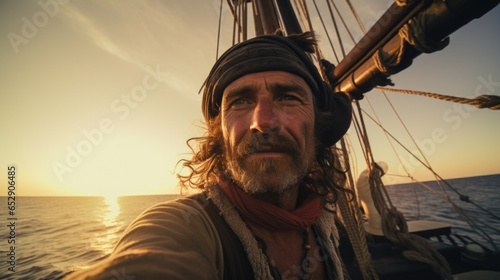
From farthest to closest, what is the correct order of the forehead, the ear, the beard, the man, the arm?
the ear < the forehead < the beard < the man < the arm

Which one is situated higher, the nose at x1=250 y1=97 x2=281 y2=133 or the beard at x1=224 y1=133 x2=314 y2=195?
the nose at x1=250 y1=97 x2=281 y2=133

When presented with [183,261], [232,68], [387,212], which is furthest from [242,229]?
[387,212]

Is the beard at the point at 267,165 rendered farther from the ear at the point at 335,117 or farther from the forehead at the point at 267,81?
the ear at the point at 335,117

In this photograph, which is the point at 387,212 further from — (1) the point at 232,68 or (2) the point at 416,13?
(1) the point at 232,68

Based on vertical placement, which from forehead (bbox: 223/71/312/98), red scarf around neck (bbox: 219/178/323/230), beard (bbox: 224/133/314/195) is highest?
forehead (bbox: 223/71/312/98)

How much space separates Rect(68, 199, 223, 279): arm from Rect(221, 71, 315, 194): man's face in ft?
1.45

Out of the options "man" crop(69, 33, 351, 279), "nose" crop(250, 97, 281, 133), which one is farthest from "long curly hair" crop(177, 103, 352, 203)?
"nose" crop(250, 97, 281, 133)

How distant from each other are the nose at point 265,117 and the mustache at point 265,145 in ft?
0.16

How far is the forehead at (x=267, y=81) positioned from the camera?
1682 millimetres

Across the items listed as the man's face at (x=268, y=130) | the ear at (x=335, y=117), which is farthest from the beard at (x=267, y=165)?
the ear at (x=335, y=117)

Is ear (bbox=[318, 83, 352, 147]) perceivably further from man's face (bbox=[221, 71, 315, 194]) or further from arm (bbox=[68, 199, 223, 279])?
arm (bbox=[68, 199, 223, 279])

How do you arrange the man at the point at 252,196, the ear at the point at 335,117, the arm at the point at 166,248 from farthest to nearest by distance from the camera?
the ear at the point at 335,117
the man at the point at 252,196
the arm at the point at 166,248

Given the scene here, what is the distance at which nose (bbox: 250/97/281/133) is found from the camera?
1437 mm

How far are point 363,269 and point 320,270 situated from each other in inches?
54.3
